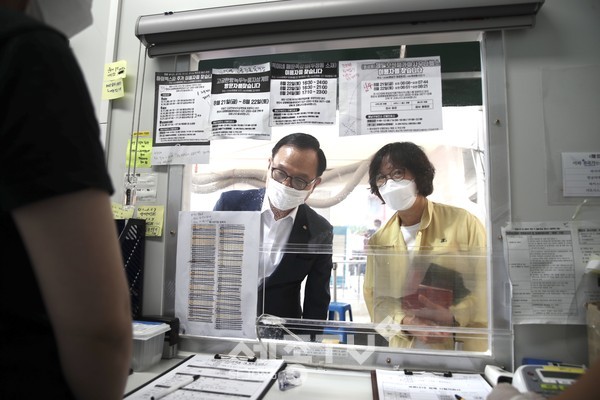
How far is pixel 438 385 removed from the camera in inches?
36.3

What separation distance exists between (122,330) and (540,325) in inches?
45.4

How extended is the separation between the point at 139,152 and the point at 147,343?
0.71 meters

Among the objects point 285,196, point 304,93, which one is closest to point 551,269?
point 285,196

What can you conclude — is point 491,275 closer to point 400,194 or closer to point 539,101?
point 400,194

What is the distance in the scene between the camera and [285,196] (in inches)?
47.2

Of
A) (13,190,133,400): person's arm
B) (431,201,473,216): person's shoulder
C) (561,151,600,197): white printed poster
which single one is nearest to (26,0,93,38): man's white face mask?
(13,190,133,400): person's arm

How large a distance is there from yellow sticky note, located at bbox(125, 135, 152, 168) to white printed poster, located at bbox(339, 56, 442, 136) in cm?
76

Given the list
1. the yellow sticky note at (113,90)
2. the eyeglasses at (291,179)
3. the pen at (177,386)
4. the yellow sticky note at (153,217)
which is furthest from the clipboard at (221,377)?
the yellow sticky note at (113,90)

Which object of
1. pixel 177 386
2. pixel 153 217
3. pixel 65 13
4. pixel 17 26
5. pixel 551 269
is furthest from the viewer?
pixel 153 217

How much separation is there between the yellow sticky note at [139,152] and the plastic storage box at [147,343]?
Result: 595 millimetres

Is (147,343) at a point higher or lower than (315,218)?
lower

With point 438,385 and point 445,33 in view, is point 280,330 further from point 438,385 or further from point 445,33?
point 445,33

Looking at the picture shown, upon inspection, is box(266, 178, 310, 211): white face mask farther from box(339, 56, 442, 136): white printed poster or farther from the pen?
the pen

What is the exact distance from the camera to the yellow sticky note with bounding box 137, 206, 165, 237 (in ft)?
4.08
